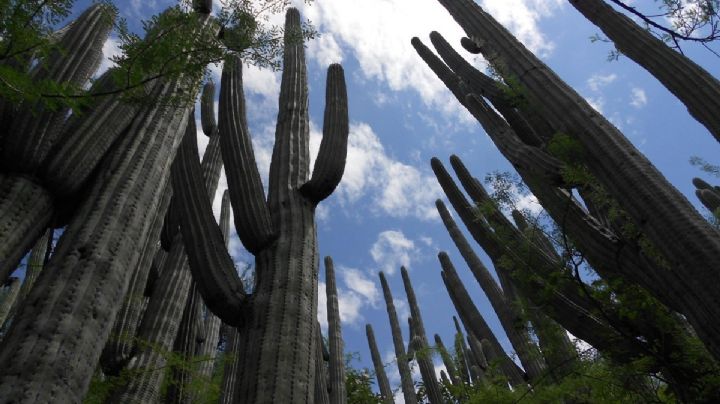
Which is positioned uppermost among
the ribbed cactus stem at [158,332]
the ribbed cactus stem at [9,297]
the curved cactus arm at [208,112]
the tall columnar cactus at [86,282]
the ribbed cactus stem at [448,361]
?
the curved cactus arm at [208,112]

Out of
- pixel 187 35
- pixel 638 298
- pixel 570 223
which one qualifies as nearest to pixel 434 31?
pixel 570 223

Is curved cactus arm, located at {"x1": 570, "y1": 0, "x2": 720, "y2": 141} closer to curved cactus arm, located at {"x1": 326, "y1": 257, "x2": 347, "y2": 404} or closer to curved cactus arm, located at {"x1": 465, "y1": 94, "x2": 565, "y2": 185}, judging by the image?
curved cactus arm, located at {"x1": 465, "y1": 94, "x2": 565, "y2": 185}

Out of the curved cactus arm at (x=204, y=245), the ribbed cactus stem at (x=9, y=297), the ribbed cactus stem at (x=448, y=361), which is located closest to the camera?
the curved cactus arm at (x=204, y=245)

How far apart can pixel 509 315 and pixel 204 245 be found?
4.44m

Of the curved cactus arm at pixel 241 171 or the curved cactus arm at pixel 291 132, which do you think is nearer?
the curved cactus arm at pixel 241 171

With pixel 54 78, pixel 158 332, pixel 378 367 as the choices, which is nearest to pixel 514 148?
pixel 158 332

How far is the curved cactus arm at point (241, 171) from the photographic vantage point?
4.56m

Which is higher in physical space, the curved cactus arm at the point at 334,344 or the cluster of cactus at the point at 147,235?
the curved cactus arm at the point at 334,344

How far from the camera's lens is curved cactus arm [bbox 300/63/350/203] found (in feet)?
16.5

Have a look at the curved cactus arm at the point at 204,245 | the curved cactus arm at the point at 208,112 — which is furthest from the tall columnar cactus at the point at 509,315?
the curved cactus arm at the point at 208,112

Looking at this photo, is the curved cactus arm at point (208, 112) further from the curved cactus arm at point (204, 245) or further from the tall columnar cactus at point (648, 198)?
the tall columnar cactus at point (648, 198)

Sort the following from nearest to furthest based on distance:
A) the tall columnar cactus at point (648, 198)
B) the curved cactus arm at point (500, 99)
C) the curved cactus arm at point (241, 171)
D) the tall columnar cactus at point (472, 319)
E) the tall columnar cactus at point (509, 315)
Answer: the tall columnar cactus at point (648, 198) → the curved cactus arm at point (241, 171) → the curved cactus arm at point (500, 99) → the tall columnar cactus at point (509, 315) → the tall columnar cactus at point (472, 319)

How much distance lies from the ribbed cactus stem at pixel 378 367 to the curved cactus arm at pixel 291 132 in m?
8.68

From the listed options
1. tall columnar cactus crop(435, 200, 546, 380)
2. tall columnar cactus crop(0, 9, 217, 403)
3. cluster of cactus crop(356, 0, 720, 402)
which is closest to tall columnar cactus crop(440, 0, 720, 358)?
cluster of cactus crop(356, 0, 720, 402)
